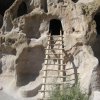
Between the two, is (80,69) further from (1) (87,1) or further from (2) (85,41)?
(1) (87,1)

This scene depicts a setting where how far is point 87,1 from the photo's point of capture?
31.9 feet

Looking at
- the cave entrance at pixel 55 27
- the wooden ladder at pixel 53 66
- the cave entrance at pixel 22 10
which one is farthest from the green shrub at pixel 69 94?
the cave entrance at pixel 22 10

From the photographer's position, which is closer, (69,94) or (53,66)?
(69,94)

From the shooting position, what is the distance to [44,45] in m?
9.89

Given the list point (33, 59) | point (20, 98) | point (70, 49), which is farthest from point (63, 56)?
point (20, 98)

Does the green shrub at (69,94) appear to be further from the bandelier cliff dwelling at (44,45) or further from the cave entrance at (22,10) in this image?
the cave entrance at (22,10)

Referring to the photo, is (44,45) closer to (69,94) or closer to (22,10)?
(22,10)

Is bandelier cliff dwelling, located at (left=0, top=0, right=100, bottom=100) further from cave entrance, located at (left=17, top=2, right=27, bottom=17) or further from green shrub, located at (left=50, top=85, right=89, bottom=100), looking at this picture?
green shrub, located at (left=50, top=85, right=89, bottom=100)

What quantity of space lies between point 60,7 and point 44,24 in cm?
63

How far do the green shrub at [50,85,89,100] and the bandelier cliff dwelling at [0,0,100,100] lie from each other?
1.81 feet

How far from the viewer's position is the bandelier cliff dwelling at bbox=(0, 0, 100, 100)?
926 centimetres

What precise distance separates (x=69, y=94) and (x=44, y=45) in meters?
2.13

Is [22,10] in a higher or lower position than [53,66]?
higher

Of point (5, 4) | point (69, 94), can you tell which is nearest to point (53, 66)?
point (69, 94)
